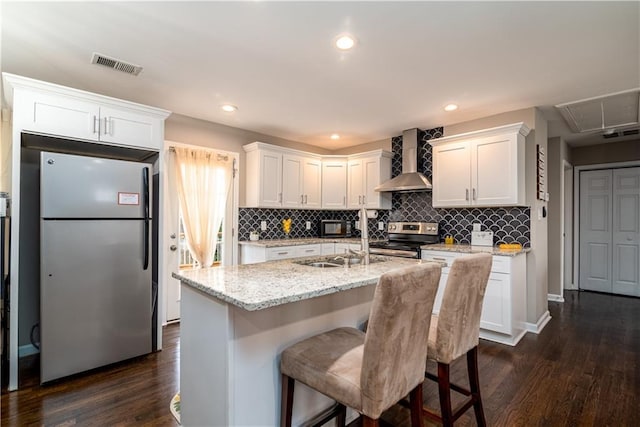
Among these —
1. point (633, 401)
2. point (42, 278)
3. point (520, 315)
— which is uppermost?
point (42, 278)

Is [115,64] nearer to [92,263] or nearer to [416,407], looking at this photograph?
[92,263]

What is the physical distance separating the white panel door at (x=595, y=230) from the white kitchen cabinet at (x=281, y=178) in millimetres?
4534

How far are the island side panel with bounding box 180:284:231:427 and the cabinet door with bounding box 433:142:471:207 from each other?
3.25 meters

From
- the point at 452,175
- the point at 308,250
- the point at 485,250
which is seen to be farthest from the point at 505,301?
the point at 308,250

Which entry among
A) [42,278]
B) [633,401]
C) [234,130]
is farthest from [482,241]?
→ [42,278]

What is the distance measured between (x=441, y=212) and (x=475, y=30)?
2.63 m

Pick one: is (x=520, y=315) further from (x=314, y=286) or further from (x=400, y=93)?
(x=314, y=286)

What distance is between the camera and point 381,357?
122cm

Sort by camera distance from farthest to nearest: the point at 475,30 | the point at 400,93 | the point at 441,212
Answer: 1. the point at 441,212
2. the point at 400,93
3. the point at 475,30

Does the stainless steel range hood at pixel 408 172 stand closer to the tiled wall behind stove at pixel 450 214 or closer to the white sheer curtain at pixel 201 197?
the tiled wall behind stove at pixel 450 214

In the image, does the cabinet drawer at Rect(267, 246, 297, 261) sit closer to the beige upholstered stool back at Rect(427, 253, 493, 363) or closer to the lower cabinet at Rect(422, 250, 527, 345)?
the lower cabinet at Rect(422, 250, 527, 345)

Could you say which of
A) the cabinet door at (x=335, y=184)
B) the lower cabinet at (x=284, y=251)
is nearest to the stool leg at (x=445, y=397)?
the lower cabinet at (x=284, y=251)

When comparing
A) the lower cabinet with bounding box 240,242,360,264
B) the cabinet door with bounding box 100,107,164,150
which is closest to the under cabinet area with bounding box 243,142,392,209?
the lower cabinet with bounding box 240,242,360,264

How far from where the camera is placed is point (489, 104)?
346 centimetres
